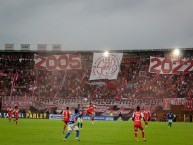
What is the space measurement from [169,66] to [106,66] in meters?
13.0

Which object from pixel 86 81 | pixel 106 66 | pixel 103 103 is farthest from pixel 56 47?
pixel 103 103

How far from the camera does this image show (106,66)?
85.8 meters

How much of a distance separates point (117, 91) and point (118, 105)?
4.16m

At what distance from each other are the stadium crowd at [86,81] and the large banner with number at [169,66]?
0.88 metres

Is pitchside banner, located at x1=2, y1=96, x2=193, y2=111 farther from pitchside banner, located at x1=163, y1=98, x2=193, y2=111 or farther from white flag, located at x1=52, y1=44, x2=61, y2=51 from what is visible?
white flag, located at x1=52, y1=44, x2=61, y2=51

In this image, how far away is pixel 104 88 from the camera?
85.1m

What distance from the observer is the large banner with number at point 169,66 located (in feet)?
268

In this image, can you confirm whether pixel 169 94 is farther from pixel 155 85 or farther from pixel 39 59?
pixel 39 59

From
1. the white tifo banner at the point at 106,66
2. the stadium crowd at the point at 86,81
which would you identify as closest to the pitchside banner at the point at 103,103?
the stadium crowd at the point at 86,81

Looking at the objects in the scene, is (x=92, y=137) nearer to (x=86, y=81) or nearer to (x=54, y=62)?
(x=86, y=81)

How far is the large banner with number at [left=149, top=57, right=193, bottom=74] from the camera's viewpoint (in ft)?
268

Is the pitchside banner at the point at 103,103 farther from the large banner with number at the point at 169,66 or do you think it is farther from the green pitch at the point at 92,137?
the green pitch at the point at 92,137

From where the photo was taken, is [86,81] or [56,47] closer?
[86,81]

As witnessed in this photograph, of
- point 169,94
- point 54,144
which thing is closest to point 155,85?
point 169,94
